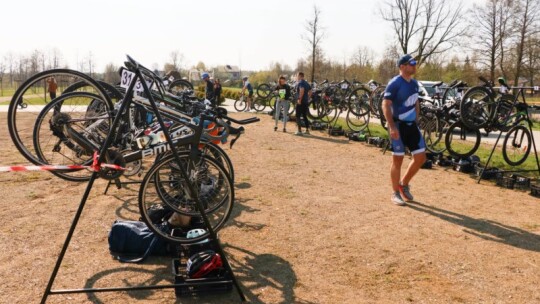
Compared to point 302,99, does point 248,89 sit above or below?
above

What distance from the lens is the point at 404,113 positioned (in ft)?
18.6

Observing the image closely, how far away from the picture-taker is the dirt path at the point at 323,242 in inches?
138

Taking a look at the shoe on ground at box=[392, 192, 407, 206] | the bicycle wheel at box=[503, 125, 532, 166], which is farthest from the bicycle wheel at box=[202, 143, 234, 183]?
the bicycle wheel at box=[503, 125, 532, 166]

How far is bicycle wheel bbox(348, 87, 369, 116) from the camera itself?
42.0 feet

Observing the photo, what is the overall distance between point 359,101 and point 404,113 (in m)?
7.37

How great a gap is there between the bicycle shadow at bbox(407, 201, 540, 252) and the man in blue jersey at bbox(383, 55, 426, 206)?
722mm

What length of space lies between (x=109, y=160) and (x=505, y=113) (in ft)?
21.8

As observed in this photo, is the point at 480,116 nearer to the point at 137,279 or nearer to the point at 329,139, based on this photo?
the point at 329,139

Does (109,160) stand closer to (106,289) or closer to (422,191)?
(106,289)

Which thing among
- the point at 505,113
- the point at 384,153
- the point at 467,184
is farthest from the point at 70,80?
the point at 384,153

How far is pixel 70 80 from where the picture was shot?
4.12 meters

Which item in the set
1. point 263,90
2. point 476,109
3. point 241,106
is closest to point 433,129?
point 476,109

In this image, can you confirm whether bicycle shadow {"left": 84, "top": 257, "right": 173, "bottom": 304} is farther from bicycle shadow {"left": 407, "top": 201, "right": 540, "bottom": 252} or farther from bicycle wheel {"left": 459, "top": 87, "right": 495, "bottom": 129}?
bicycle wheel {"left": 459, "top": 87, "right": 495, "bottom": 129}

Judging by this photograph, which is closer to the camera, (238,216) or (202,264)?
(202,264)
